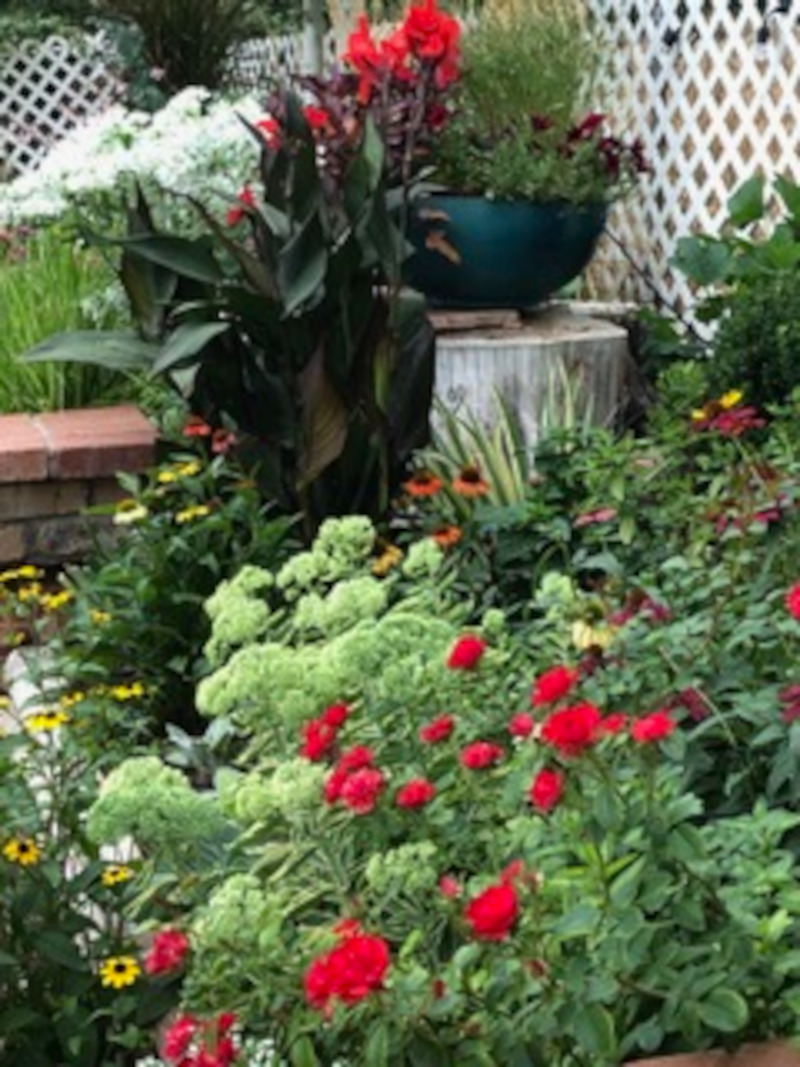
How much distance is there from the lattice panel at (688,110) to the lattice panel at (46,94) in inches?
209

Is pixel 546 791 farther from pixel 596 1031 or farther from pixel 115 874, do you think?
pixel 115 874

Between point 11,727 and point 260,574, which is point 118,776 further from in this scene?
point 11,727

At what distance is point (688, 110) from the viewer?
723 centimetres

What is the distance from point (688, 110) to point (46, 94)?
6464 mm

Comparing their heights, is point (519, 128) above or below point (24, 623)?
above

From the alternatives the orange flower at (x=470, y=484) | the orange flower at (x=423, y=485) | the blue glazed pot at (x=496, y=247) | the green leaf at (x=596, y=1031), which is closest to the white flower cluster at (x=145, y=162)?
the blue glazed pot at (x=496, y=247)

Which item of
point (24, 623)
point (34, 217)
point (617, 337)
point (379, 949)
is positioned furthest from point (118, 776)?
point (34, 217)

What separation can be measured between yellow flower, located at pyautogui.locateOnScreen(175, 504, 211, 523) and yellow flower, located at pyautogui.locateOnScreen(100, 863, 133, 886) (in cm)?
115

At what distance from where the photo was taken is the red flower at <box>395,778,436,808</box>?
2.25 m

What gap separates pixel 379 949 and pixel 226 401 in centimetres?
274

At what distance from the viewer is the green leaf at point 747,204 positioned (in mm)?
6320

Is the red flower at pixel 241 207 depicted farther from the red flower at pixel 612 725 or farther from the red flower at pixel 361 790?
the red flower at pixel 612 725

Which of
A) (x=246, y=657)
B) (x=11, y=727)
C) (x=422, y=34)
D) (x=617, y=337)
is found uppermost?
(x=422, y=34)

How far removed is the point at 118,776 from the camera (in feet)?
8.37
